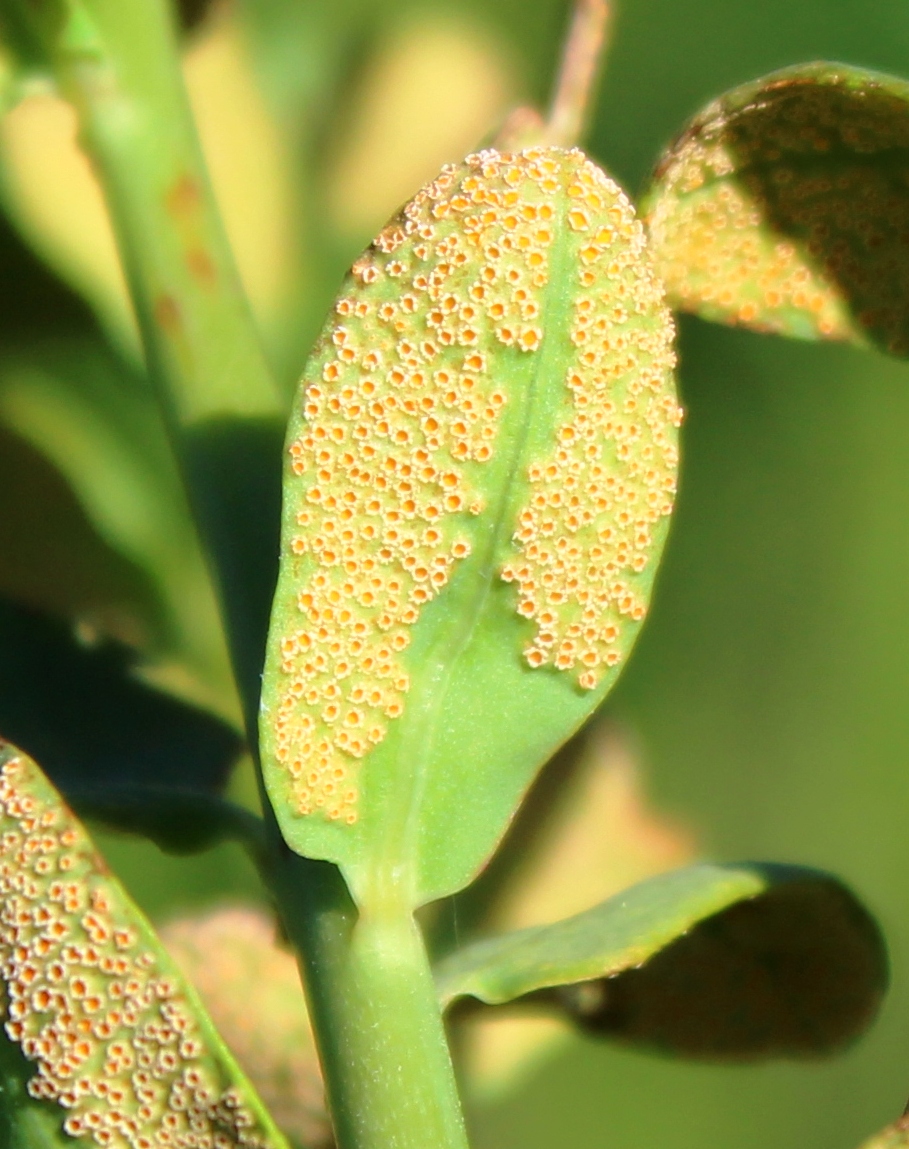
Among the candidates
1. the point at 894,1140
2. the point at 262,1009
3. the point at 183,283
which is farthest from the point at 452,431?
the point at 262,1009

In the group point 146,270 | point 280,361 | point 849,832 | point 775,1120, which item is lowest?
point 775,1120

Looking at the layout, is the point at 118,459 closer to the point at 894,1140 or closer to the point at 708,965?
the point at 708,965

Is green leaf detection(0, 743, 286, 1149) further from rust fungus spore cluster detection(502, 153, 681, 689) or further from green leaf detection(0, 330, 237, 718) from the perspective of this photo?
green leaf detection(0, 330, 237, 718)

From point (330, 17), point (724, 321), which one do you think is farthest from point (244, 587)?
point (330, 17)

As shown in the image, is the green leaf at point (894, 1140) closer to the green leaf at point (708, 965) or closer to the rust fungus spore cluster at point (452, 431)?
the green leaf at point (708, 965)

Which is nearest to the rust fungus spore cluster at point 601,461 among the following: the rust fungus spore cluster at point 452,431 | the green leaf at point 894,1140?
the rust fungus spore cluster at point 452,431

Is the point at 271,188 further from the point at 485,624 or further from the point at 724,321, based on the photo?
the point at 485,624
